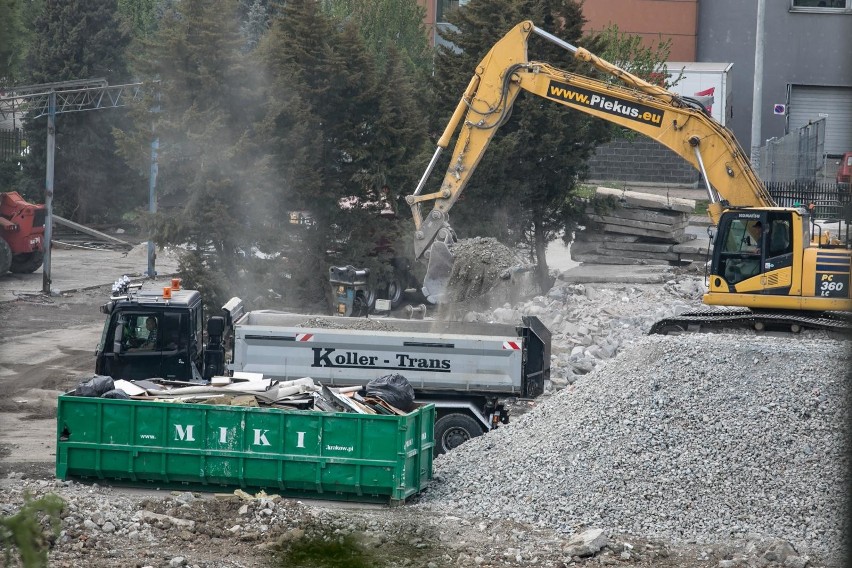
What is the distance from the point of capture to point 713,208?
17.9 metres

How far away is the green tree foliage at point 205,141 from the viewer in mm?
23641

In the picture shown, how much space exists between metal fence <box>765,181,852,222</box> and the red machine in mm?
19824

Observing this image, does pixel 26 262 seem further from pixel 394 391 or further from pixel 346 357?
pixel 394 391

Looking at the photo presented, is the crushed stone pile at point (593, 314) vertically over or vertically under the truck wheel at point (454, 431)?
over

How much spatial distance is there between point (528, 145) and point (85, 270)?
14.7m

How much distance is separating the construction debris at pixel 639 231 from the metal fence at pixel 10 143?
82.5 ft

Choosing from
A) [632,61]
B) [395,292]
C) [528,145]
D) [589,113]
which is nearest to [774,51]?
[632,61]

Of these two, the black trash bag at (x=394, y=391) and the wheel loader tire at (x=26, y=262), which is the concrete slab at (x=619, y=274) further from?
the wheel loader tire at (x=26, y=262)

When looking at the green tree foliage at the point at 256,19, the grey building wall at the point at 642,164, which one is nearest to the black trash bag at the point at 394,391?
the grey building wall at the point at 642,164

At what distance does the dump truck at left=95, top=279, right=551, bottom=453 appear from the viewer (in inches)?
544

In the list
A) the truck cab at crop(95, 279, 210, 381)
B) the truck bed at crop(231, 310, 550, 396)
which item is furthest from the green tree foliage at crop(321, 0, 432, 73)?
the truck cab at crop(95, 279, 210, 381)

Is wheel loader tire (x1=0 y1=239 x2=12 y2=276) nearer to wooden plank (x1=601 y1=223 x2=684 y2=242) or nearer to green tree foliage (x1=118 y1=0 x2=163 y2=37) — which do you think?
green tree foliage (x1=118 y1=0 x2=163 y2=37)

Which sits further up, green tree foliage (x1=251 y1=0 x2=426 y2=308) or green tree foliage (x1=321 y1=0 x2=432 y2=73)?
green tree foliage (x1=321 y1=0 x2=432 y2=73)

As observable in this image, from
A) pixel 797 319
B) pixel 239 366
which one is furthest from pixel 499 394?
pixel 797 319
